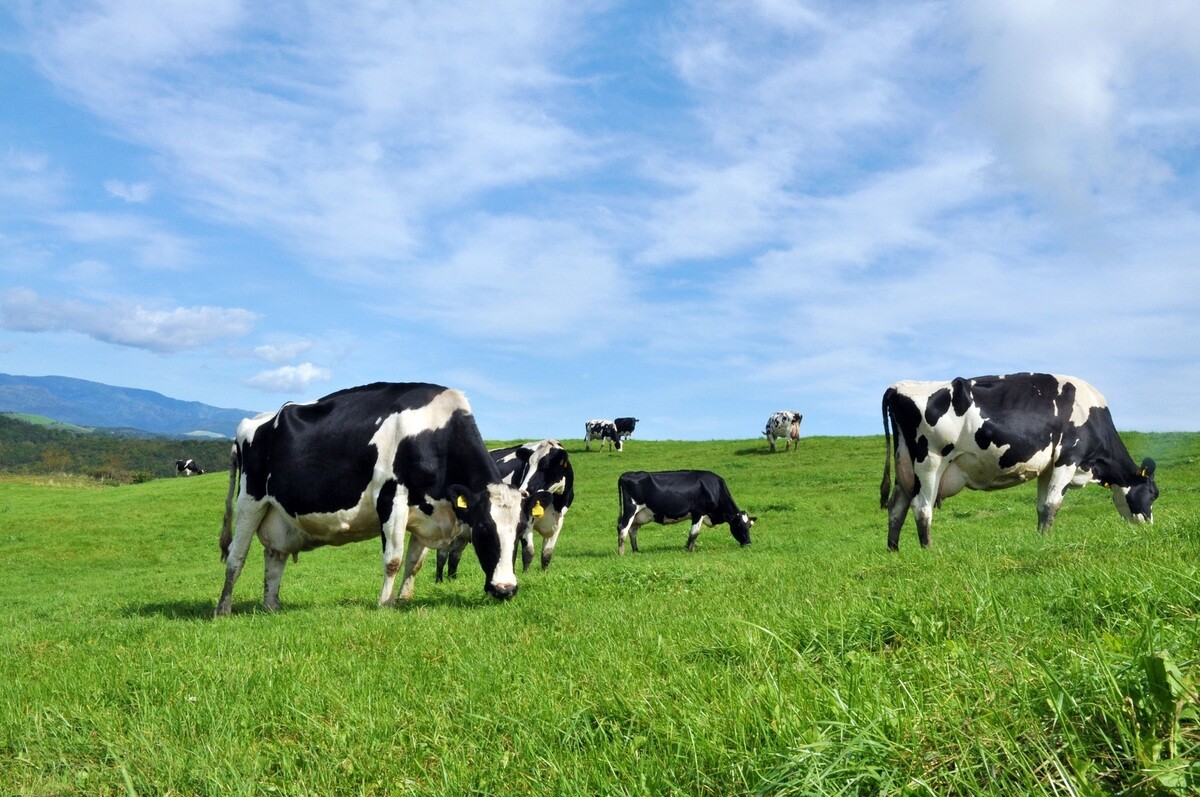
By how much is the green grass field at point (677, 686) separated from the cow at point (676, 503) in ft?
42.9

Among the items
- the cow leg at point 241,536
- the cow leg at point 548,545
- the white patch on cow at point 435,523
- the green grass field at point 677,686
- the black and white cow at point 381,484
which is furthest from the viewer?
the cow leg at point 548,545

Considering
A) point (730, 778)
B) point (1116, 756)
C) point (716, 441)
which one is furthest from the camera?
point (716, 441)

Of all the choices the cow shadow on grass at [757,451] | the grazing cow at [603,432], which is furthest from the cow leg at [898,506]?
the grazing cow at [603,432]

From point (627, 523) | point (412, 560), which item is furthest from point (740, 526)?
point (412, 560)

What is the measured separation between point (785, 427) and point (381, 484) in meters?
39.3

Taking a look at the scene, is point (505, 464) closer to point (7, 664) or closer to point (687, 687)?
point (7, 664)

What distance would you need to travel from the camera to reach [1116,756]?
8.73 feet

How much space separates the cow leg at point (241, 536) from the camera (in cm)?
1290

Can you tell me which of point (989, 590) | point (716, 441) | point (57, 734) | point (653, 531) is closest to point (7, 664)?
point (57, 734)

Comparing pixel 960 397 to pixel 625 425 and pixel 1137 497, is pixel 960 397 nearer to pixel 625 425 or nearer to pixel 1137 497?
pixel 1137 497

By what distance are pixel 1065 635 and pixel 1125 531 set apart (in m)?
7.06

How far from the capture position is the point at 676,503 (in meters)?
25.4

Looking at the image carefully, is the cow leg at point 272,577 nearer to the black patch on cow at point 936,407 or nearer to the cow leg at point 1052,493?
the black patch on cow at point 936,407

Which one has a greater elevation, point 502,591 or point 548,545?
point 502,591
